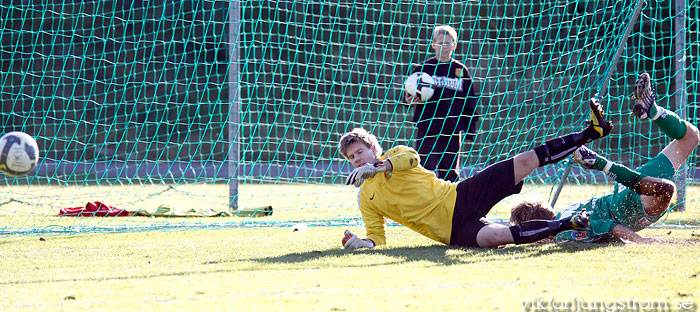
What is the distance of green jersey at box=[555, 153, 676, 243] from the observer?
4449 mm

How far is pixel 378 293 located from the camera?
298 centimetres

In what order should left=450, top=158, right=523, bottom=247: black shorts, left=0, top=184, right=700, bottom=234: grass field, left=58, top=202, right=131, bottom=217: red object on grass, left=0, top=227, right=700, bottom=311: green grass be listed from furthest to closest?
left=58, top=202, right=131, bottom=217: red object on grass
left=0, top=184, right=700, bottom=234: grass field
left=450, top=158, right=523, bottom=247: black shorts
left=0, top=227, right=700, bottom=311: green grass

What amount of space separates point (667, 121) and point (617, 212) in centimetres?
61

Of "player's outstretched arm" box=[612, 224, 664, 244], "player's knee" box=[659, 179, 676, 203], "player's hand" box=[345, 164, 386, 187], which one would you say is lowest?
"player's outstretched arm" box=[612, 224, 664, 244]

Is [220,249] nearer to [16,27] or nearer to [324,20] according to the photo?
[324,20]

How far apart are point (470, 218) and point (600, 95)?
1.87 metres

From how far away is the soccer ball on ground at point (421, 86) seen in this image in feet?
21.8

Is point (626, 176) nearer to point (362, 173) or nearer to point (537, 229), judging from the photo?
point (537, 229)

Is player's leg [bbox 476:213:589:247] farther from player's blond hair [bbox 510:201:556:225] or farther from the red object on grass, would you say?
the red object on grass

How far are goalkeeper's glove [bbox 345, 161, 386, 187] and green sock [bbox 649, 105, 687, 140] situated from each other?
1630 mm

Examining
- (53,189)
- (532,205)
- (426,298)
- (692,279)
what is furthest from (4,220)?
(692,279)

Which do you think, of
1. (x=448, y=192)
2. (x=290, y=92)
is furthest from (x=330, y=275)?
(x=290, y=92)

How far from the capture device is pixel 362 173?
3924 mm

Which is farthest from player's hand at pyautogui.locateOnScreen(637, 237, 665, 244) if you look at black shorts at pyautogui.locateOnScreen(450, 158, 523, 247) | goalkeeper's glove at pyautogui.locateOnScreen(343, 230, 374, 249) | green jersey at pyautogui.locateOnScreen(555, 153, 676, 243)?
goalkeeper's glove at pyautogui.locateOnScreen(343, 230, 374, 249)
